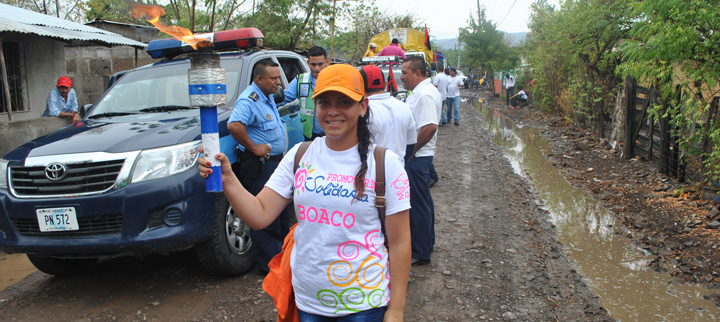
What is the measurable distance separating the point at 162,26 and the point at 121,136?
2.53 metres

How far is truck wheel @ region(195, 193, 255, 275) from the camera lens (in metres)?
4.09

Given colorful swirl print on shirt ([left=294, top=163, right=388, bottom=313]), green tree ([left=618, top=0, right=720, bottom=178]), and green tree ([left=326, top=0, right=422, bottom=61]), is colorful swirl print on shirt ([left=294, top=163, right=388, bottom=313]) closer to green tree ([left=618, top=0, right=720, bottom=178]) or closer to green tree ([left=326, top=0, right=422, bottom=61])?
green tree ([left=618, top=0, right=720, bottom=178])

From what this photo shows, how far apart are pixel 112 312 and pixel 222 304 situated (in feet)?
2.70

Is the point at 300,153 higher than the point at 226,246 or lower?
higher

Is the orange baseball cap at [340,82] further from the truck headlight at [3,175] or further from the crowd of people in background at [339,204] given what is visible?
the truck headlight at [3,175]

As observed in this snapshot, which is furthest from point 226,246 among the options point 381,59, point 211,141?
point 381,59

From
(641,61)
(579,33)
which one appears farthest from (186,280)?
(579,33)

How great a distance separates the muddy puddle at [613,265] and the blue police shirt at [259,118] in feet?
10.3

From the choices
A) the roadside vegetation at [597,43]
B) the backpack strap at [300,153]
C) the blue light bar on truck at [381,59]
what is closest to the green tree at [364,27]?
the roadside vegetation at [597,43]

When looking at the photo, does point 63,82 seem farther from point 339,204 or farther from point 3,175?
point 339,204

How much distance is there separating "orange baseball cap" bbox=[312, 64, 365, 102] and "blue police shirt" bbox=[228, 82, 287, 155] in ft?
7.40

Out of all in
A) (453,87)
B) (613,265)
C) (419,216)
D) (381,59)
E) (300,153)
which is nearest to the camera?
(300,153)

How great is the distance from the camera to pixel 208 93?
5.78ft

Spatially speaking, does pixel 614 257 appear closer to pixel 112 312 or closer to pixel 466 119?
pixel 112 312
